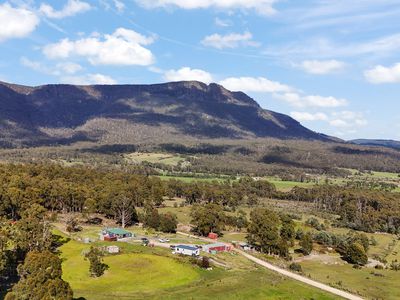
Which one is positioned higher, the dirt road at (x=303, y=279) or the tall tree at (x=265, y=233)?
the tall tree at (x=265, y=233)

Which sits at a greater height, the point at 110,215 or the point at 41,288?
the point at 41,288

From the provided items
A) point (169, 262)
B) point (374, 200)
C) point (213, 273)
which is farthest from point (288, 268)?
point (374, 200)

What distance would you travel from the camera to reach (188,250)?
10075 cm

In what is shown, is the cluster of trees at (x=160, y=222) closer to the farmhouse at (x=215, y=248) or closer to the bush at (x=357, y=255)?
the farmhouse at (x=215, y=248)

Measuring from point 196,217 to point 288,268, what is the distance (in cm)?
3991

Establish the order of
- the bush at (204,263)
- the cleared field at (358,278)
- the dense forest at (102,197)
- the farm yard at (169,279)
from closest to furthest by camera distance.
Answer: the farm yard at (169,279) → the cleared field at (358,278) → the bush at (204,263) → the dense forest at (102,197)

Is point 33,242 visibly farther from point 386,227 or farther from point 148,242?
point 386,227

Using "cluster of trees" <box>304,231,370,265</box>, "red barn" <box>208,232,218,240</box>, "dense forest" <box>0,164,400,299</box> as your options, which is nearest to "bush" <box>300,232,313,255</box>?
"dense forest" <box>0,164,400,299</box>

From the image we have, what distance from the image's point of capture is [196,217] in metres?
132

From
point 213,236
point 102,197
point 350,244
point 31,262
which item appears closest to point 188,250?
point 213,236

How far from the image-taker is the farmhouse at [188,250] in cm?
10025

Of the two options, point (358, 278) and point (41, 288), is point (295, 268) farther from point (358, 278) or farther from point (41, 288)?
point (41, 288)

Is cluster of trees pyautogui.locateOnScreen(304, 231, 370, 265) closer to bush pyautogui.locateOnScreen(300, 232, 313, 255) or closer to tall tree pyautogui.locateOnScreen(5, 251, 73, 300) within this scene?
bush pyautogui.locateOnScreen(300, 232, 313, 255)

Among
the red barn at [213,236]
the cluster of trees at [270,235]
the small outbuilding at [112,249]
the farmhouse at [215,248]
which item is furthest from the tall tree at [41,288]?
the red barn at [213,236]
